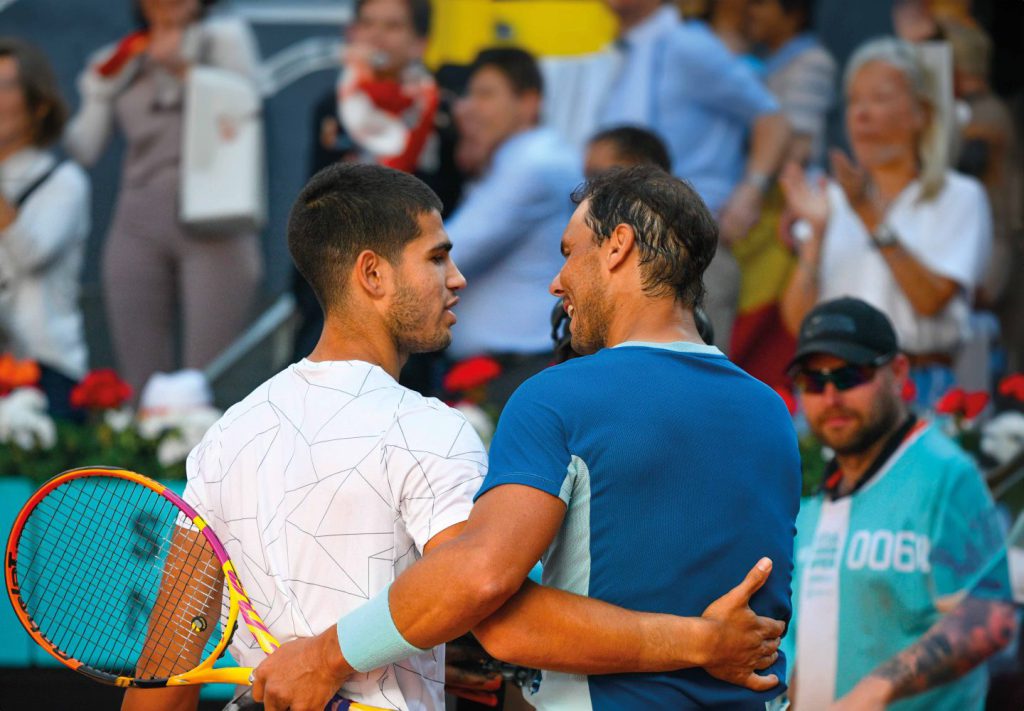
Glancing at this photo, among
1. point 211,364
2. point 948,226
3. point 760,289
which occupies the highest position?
point 948,226

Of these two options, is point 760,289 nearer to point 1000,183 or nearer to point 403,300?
point 1000,183

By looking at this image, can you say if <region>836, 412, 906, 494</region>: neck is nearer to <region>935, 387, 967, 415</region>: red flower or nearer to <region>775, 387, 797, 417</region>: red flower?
<region>775, 387, 797, 417</region>: red flower

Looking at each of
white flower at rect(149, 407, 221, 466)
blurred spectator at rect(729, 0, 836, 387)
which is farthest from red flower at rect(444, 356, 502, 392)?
blurred spectator at rect(729, 0, 836, 387)

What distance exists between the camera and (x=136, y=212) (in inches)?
267

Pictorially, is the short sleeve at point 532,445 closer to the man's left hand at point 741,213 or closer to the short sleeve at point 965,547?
the short sleeve at point 965,547

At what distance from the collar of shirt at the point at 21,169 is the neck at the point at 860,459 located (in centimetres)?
408

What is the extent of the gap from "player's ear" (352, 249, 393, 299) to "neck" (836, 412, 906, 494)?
2184 mm

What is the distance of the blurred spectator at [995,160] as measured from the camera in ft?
20.7

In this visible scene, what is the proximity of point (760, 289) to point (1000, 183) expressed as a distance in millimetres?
1172

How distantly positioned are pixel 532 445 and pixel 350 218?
25.6 inches

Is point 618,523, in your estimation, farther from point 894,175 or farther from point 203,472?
point 894,175

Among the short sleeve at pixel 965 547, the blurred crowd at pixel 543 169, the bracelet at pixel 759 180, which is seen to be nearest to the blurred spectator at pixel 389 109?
the blurred crowd at pixel 543 169

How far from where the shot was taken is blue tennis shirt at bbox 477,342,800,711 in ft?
7.57

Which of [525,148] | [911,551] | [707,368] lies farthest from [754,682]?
[525,148]
